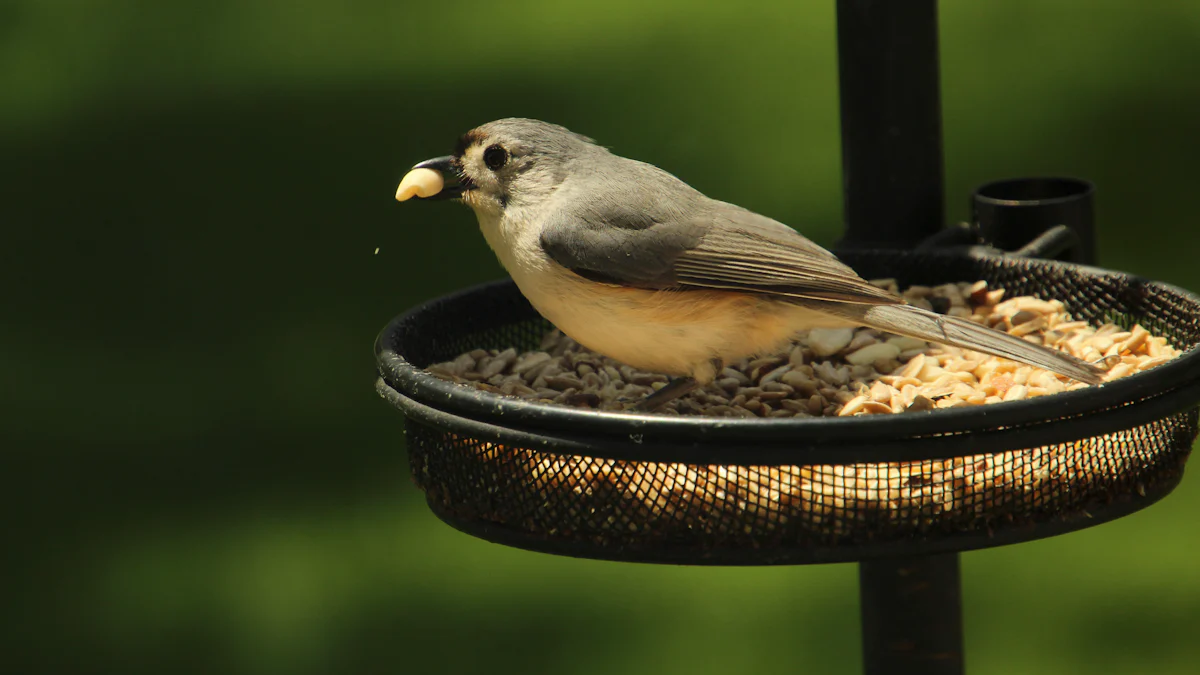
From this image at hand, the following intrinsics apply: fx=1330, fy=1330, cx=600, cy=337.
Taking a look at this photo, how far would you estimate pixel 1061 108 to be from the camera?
174 inches

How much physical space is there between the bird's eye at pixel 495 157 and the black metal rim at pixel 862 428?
719mm

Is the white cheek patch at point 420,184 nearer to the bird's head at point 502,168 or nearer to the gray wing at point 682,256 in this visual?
the bird's head at point 502,168

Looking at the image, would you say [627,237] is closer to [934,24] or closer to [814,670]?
[934,24]

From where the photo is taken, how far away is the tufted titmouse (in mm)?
2238

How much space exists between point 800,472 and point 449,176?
936mm

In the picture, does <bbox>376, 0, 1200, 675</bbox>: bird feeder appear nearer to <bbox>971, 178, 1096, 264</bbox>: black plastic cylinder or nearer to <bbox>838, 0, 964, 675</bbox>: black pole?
<bbox>838, 0, 964, 675</bbox>: black pole

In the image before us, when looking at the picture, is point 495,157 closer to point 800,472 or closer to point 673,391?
point 673,391

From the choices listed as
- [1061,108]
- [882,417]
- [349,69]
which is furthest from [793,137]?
[882,417]

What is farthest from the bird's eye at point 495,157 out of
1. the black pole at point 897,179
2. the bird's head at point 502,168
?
the black pole at point 897,179

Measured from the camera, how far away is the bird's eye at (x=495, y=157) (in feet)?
7.76

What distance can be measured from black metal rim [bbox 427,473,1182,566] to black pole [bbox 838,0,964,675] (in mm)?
513

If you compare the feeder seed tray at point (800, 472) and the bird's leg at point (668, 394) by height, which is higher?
the feeder seed tray at point (800, 472)

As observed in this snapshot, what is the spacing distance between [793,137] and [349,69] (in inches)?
61.3

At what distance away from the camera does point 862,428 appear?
1600 mm
